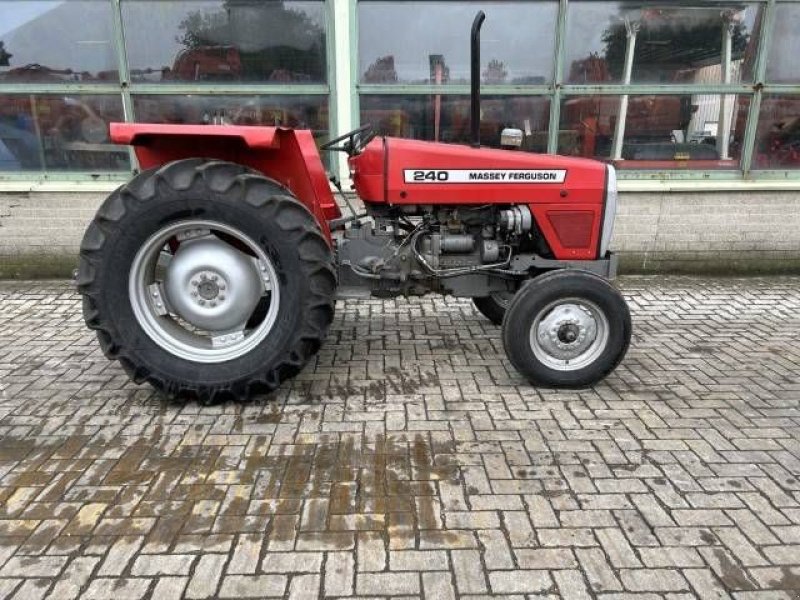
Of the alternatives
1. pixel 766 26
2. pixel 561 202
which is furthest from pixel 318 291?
pixel 766 26

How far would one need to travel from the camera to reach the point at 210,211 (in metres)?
3.10

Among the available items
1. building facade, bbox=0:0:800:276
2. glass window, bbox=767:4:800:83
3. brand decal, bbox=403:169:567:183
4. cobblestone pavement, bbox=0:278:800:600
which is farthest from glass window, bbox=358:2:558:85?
cobblestone pavement, bbox=0:278:800:600

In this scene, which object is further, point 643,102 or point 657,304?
point 643,102

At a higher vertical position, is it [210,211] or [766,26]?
[766,26]

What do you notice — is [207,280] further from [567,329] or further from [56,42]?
[56,42]

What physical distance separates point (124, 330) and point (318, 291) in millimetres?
1045

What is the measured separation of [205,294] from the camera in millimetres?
3379

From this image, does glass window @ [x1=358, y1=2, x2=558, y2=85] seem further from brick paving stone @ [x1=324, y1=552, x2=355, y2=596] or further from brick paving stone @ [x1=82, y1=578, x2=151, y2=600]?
brick paving stone @ [x1=82, y1=578, x2=151, y2=600]

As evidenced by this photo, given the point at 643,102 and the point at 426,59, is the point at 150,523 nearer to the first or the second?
the point at 426,59

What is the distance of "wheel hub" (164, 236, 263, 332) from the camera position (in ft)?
11.0

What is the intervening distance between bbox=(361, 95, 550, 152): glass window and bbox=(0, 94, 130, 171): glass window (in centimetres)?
247

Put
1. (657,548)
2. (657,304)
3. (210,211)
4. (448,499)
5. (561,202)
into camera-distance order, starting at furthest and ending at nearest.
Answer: (657,304) < (561,202) < (210,211) < (448,499) < (657,548)

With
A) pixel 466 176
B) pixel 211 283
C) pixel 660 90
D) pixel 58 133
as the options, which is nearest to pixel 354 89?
pixel 466 176

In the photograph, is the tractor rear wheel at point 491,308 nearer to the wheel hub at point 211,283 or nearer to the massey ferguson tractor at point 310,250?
the massey ferguson tractor at point 310,250
